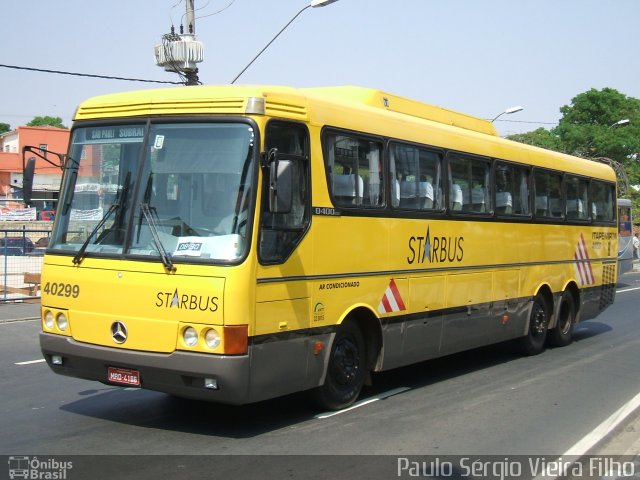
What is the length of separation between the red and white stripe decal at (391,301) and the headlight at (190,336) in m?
2.56

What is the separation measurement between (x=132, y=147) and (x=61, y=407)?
2906mm

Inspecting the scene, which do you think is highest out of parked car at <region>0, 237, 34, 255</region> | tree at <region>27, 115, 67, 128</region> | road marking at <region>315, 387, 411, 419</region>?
tree at <region>27, 115, 67, 128</region>

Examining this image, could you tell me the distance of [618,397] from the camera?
9.16 meters

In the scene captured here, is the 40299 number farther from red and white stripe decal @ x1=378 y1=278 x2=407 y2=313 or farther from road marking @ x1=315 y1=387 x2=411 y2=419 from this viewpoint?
red and white stripe decal @ x1=378 y1=278 x2=407 y2=313

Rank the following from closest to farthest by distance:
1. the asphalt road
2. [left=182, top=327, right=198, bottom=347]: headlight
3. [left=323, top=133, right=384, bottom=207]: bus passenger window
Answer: the asphalt road < [left=182, top=327, right=198, bottom=347]: headlight < [left=323, top=133, right=384, bottom=207]: bus passenger window

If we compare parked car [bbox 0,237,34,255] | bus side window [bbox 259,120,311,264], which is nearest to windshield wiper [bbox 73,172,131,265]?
bus side window [bbox 259,120,311,264]

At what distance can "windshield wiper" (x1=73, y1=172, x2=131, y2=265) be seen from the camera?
6945 millimetres

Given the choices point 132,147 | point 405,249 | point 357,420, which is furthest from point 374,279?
point 132,147

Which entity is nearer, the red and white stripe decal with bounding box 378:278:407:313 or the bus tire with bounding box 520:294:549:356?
the red and white stripe decal with bounding box 378:278:407:313

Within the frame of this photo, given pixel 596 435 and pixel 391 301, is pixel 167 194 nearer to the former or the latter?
pixel 391 301

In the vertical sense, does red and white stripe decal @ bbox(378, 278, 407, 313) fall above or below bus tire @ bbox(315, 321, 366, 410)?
above

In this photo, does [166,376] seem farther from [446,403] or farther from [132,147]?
[446,403]

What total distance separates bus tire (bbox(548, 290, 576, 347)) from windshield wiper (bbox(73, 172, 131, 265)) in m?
8.70

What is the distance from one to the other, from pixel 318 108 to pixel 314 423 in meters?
3.11
